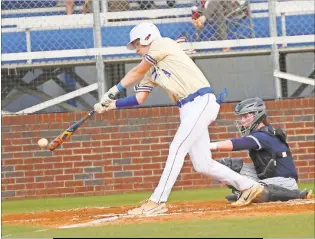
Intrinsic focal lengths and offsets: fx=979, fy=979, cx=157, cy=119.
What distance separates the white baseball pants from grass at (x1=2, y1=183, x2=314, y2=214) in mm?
2759

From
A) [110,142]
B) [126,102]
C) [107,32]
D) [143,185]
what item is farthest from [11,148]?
[126,102]

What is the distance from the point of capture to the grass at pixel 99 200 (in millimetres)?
12570

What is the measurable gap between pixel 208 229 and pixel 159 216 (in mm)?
1544

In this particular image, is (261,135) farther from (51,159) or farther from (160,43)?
(51,159)

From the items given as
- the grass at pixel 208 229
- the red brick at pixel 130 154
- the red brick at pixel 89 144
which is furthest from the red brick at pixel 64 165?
the grass at pixel 208 229

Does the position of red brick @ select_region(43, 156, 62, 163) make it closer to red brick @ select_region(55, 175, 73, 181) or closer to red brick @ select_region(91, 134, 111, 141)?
red brick @ select_region(55, 175, 73, 181)

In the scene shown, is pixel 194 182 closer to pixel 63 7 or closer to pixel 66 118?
pixel 66 118

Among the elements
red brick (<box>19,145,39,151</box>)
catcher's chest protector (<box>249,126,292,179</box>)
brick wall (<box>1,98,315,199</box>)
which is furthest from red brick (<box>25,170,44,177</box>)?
catcher's chest protector (<box>249,126,292,179</box>)

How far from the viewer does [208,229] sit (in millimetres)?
7637

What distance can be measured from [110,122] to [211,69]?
1.81 metres

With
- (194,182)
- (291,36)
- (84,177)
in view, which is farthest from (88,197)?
(291,36)

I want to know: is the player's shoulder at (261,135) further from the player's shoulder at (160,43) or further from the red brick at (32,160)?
the red brick at (32,160)

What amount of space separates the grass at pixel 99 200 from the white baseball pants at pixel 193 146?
2759mm

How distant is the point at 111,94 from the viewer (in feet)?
32.4
